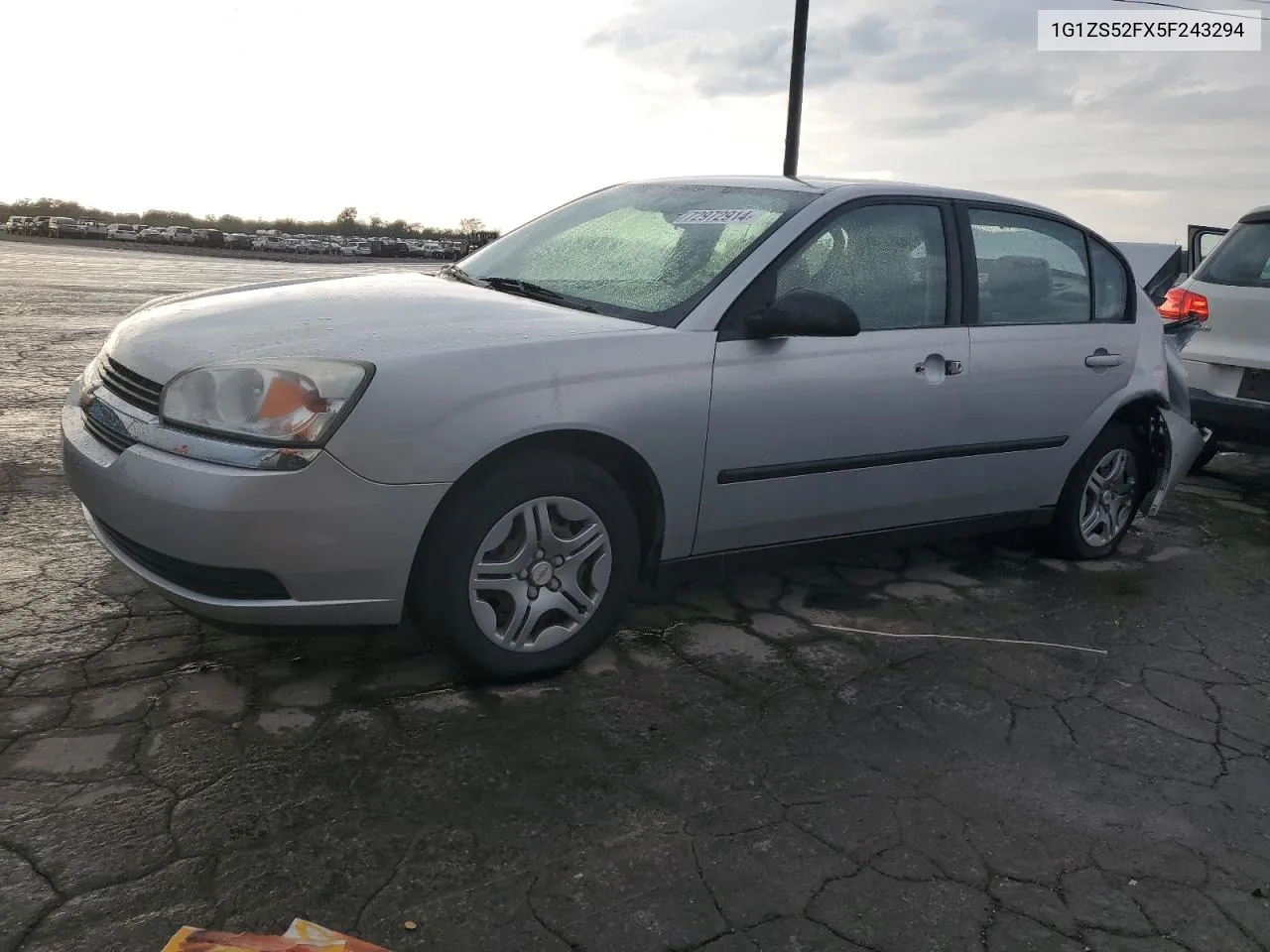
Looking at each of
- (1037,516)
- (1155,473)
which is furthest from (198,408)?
(1155,473)

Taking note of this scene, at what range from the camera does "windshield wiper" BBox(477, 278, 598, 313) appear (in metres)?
3.67

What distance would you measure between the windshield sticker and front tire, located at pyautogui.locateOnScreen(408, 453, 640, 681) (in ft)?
3.81

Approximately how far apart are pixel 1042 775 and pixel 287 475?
2.16 meters

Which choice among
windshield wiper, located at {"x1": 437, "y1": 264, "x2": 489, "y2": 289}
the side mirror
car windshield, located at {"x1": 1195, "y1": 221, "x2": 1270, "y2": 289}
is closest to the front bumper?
the side mirror

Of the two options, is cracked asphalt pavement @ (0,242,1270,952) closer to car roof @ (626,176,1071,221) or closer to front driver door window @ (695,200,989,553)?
front driver door window @ (695,200,989,553)

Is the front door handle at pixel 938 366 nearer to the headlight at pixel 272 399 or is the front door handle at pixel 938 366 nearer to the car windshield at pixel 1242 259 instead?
the headlight at pixel 272 399

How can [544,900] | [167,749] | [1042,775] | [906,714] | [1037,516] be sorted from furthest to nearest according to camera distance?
[1037,516]
[906,714]
[1042,775]
[167,749]
[544,900]

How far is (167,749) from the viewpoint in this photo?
274 centimetres

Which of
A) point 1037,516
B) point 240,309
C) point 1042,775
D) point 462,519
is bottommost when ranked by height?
point 1042,775

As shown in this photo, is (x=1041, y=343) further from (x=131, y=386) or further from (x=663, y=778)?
(x=131, y=386)

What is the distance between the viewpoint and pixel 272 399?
9.36 ft

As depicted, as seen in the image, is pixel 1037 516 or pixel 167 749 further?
pixel 1037 516

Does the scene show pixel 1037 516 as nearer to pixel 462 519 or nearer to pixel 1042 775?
pixel 1042 775

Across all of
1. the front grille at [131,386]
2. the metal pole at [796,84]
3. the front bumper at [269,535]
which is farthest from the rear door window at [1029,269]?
the metal pole at [796,84]
